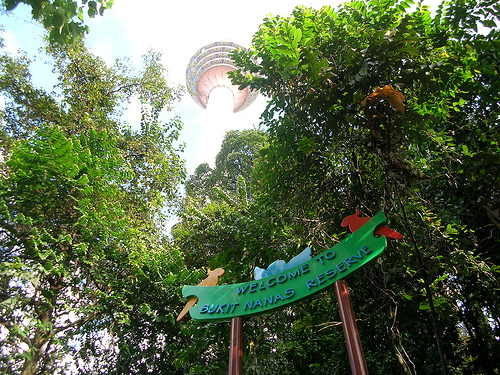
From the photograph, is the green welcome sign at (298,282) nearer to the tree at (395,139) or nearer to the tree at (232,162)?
the tree at (395,139)

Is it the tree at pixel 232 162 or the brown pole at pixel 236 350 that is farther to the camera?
the tree at pixel 232 162

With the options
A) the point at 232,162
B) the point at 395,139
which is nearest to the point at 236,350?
the point at 395,139

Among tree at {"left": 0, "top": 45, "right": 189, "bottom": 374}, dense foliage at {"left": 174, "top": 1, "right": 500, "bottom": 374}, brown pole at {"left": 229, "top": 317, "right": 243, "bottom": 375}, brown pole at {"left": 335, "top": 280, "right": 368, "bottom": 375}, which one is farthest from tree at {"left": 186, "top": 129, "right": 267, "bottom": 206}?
brown pole at {"left": 335, "top": 280, "right": 368, "bottom": 375}

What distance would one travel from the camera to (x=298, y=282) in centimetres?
315

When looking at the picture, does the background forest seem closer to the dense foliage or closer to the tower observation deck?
the dense foliage

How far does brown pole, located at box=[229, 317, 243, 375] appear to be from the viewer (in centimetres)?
302

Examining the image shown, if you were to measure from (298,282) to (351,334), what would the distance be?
2.07 feet

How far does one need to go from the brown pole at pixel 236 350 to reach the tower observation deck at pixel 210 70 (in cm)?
2960

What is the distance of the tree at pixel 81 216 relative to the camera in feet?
22.3

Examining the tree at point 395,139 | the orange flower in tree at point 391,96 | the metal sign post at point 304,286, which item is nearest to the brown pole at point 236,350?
the metal sign post at point 304,286

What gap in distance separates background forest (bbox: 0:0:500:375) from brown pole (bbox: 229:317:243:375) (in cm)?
131

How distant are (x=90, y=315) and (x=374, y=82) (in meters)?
7.89

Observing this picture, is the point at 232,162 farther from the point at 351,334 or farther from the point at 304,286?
the point at 351,334

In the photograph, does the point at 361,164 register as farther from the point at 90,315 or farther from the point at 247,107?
the point at 247,107
